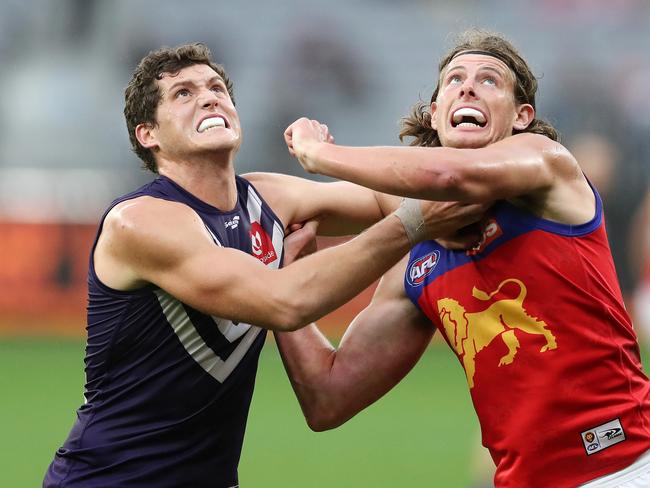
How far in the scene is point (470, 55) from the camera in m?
5.20

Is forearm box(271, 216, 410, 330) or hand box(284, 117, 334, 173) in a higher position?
hand box(284, 117, 334, 173)

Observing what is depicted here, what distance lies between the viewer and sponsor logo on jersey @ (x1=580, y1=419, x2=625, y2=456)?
4.69 m

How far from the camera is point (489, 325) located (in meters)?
4.85

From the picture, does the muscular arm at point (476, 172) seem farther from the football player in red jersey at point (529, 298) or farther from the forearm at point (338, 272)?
the forearm at point (338, 272)

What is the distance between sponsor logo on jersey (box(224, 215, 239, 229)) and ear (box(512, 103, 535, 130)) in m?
1.31

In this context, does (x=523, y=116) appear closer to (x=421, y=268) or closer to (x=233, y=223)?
(x=421, y=268)

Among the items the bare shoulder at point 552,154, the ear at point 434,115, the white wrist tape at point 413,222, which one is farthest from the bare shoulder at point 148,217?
the bare shoulder at point 552,154

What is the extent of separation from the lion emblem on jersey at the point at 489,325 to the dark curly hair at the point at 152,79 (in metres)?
1.63

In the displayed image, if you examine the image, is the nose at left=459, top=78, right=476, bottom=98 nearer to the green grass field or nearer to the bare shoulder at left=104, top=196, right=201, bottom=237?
the bare shoulder at left=104, top=196, right=201, bottom=237

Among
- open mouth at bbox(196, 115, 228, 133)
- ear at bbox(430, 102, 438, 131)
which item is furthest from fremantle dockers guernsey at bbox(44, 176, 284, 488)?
ear at bbox(430, 102, 438, 131)

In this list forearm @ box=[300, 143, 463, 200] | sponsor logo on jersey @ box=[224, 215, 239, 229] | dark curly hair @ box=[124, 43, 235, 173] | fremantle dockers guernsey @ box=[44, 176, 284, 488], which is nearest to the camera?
forearm @ box=[300, 143, 463, 200]

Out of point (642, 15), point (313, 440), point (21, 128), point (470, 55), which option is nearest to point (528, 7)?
point (642, 15)

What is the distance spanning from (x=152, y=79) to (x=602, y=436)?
2.60m

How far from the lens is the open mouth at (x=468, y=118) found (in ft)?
16.5
